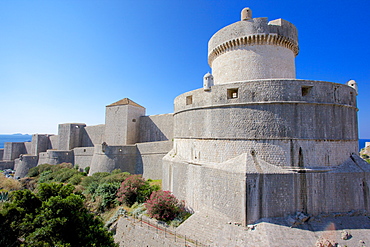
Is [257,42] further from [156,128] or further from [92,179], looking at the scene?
[92,179]

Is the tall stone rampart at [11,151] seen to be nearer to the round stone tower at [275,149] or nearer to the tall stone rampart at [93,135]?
the tall stone rampart at [93,135]

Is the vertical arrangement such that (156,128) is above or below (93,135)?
above

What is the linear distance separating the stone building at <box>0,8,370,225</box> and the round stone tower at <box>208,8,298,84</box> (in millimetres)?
57

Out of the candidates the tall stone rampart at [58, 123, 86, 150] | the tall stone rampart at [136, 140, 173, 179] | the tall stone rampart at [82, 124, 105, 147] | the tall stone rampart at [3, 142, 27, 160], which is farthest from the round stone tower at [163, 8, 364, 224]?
the tall stone rampart at [3, 142, 27, 160]

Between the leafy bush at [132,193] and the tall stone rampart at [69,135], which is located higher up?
the tall stone rampart at [69,135]

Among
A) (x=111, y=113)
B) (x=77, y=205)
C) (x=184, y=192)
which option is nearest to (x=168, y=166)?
(x=184, y=192)

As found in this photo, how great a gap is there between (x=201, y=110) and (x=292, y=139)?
184 inches

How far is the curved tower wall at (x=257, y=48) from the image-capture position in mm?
11523

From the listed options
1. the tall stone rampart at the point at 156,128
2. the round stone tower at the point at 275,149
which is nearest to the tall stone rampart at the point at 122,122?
the tall stone rampart at the point at 156,128

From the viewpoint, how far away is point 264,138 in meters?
9.00

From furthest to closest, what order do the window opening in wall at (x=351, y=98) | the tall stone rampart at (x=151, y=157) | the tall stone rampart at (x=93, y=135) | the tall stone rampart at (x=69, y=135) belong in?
the tall stone rampart at (x=69, y=135) → the tall stone rampart at (x=93, y=135) → the tall stone rampart at (x=151, y=157) → the window opening in wall at (x=351, y=98)

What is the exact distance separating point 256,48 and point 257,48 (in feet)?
0.19

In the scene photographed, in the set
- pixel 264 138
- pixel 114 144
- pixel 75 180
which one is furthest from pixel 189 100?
pixel 75 180

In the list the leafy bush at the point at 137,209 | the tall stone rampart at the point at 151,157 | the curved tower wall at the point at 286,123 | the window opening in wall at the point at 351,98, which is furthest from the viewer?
the tall stone rampart at the point at 151,157
